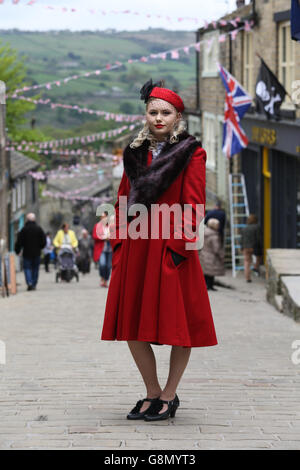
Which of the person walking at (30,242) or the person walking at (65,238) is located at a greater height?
the person walking at (30,242)

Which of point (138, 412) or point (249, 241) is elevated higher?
point (138, 412)

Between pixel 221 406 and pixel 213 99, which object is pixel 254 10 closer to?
pixel 213 99

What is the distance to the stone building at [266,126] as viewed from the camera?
1919 centimetres

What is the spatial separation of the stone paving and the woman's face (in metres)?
1.65

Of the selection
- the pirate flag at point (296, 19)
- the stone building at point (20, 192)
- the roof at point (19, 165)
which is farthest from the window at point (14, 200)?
the pirate flag at point (296, 19)

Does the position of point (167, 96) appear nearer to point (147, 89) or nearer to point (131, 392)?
point (147, 89)

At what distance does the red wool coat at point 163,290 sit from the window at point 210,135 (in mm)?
23584

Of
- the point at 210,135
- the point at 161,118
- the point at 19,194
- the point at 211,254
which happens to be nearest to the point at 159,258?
the point at 161,118

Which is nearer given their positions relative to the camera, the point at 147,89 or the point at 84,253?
the point at 147,89

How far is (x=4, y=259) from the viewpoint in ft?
59.4

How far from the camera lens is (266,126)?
21203mm

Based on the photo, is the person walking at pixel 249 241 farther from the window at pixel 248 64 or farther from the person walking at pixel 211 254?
the window at pixel 248 64

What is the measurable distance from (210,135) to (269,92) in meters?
11.0
